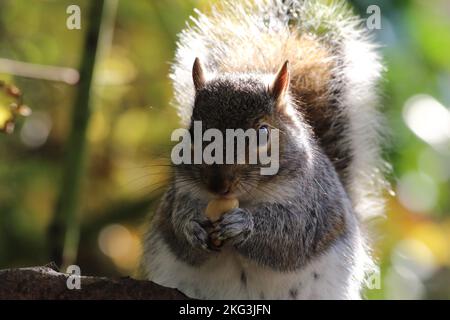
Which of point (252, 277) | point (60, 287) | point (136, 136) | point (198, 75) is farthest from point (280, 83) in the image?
point (136, 136)

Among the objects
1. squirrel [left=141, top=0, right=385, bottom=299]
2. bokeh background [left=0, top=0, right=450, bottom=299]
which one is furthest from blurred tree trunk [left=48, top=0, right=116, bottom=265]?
bokeh background [left=0, top=0, right=450, bottom=299]

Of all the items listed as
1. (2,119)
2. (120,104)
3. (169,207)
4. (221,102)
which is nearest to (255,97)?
(221,102)

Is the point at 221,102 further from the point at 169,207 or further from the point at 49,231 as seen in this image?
the point at 49,231

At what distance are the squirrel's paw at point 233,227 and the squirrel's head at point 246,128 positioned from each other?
6 cm

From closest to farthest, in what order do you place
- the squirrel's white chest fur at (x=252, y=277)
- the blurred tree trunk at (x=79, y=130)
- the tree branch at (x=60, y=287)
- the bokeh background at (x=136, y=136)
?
the tree branch at (x=60, y=287)
the squirrel's white chest fur at (x=252, y=277)
the blurred tree trunk at (x=79, y=130)
the bokeh background at (x=136, y=136)

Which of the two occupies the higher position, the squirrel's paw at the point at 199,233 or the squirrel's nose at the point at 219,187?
the squirrel's nose at the point at 219,187

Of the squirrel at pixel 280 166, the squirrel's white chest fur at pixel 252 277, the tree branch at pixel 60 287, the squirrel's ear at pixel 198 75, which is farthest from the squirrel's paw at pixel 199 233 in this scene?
the squirrel's ear at pixel 198 75

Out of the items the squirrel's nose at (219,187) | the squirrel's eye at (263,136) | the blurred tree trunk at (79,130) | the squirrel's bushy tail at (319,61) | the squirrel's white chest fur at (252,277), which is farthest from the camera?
the squirrel's bushy tail at (319,61)

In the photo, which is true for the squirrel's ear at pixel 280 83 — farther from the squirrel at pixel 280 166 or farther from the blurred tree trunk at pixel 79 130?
the blurred tree trunk at pixel 79 130

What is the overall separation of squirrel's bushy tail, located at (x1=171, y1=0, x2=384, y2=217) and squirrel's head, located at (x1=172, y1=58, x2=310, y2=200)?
431mm

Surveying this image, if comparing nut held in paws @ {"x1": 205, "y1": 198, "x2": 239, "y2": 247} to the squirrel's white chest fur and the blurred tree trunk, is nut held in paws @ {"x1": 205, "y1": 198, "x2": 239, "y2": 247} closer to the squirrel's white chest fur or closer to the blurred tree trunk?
the squirrel's white chest fur

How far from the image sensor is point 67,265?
3066mm

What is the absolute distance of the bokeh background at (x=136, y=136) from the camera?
3701mm
